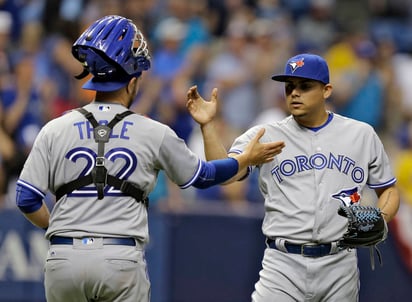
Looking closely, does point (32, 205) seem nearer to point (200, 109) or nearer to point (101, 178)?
point (101, 178)

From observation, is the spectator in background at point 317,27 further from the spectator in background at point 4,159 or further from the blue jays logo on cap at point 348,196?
the blue jays logo on cap at point 348,196

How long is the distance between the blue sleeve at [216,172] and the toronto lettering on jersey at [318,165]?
0.70 meters

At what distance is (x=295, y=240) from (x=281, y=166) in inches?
19.7

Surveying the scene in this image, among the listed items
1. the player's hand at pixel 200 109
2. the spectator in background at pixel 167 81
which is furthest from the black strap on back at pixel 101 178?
the spectator in background at pixel 167 81

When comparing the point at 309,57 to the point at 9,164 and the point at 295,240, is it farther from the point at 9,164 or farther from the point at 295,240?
the point at 9,164

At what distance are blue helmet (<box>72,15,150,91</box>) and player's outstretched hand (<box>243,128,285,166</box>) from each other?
880 millimetres

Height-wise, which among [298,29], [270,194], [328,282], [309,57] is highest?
[298,29]

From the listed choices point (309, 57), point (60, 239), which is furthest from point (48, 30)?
point (60, 239)

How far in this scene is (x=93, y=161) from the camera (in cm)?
→ 578

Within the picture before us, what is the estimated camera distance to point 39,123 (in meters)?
11.8

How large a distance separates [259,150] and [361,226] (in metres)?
0.80

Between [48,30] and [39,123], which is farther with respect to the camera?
[48,30]

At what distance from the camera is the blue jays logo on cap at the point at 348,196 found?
6693 millimetres

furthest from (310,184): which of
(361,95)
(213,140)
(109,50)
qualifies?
(361,95)
